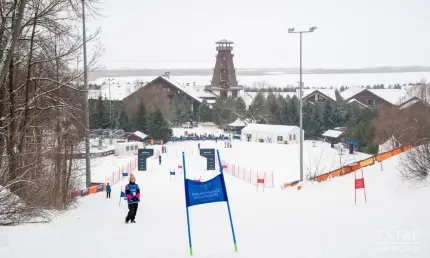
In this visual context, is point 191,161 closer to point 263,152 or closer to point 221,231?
point 263,152

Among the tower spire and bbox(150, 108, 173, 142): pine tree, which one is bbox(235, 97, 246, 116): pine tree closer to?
the tower spire

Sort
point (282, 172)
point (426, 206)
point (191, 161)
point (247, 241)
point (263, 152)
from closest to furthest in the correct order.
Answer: point (247, 241)
point (426, 206)
point (282, 172)
point (191, 161)
point (263, 152)

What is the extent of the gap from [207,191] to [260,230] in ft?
7.24

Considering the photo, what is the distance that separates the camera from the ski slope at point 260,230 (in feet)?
24.2

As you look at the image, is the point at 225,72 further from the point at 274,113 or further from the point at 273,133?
the point at 273,133

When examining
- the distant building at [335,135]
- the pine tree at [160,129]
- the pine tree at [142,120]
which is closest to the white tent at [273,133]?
the distant building at [335,135]

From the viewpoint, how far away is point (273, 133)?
58.7 m

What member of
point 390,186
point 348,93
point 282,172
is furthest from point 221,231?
point 348,93

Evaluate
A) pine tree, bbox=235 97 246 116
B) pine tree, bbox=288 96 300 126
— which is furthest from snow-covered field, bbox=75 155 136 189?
pine tree, bbox=235 97 246 116

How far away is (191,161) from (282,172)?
32.8 feet

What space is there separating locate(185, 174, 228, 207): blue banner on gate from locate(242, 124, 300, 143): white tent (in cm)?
5053

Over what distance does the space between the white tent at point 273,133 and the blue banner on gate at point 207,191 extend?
50.5 metres

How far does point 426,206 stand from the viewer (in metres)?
9.08

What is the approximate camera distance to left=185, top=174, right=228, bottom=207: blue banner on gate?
7395mm
